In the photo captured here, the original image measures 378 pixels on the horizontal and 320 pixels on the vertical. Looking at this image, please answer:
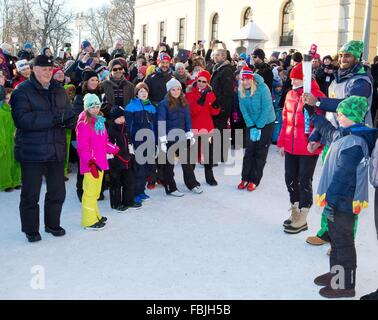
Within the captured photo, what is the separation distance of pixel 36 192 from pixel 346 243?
128 inches

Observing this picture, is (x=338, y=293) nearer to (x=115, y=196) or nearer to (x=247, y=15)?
(x=115, y=196)

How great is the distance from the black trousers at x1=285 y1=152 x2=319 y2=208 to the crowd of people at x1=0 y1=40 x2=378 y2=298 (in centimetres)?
1

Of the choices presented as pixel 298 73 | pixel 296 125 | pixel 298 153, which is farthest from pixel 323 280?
pixel 298 73

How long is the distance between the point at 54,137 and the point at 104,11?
205ft

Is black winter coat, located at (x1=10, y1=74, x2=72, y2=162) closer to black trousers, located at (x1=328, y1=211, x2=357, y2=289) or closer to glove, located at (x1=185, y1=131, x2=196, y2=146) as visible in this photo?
glove, located at (x1=185, y1=131, x2=196, y2=146)

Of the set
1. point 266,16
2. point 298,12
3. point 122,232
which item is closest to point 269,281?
point 122,232

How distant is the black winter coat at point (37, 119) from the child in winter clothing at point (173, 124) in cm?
198

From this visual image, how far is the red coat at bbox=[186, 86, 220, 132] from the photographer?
24.0 feet

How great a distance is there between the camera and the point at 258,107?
22.9 feet

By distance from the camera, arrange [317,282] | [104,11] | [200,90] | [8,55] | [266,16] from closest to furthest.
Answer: [317,282] < [200,90] < [8,55] < [266,16] < [104,11]

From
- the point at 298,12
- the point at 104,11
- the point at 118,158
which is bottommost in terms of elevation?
the point at 118,158

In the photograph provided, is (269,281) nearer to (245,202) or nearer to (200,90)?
(245,202)

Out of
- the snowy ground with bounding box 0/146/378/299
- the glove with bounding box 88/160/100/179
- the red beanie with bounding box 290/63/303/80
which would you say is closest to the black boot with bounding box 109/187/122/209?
the snowy ground with bounding box 0/146/378/299

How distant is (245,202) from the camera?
670cm
